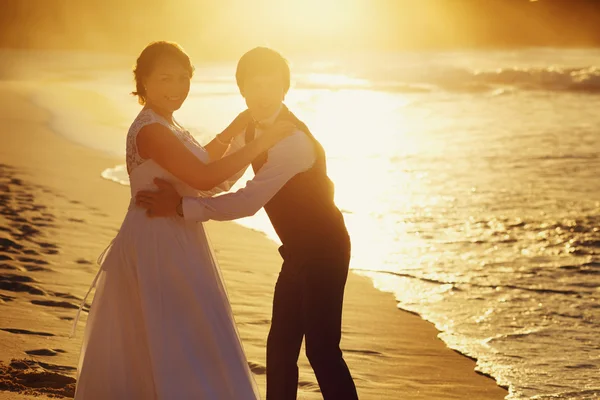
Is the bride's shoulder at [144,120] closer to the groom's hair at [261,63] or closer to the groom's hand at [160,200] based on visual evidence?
the groom's hand at [160,200]

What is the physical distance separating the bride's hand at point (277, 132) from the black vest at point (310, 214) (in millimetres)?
110

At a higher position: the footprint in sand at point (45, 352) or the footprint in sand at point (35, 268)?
the footprint in sand at point (35, 268)

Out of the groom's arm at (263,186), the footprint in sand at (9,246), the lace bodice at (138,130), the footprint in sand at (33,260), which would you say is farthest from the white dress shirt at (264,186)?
the footprint in sand at (9,246)

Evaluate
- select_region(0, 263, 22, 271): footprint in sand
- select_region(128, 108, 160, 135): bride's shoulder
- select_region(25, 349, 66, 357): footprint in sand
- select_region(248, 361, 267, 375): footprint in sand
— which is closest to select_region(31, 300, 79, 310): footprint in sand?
select_region(0, 263, 22, 271): footprint in sand

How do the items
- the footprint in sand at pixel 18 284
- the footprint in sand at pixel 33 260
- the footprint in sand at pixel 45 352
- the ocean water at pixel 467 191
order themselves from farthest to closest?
the footprint in sand at pixel 33 260 < the ocean water at pixel 467 191 < the footprint in sand at pixel 18 284 < the footprint in sand at pixel 45 352

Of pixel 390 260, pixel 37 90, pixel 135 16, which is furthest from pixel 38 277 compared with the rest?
pixel 135 16

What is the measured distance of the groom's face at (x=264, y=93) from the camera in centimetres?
409

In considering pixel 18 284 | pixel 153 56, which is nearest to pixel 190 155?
pixel 153 56

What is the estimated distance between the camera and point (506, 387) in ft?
20.3

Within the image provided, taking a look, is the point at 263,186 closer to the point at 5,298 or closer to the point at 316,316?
the point at 316,316

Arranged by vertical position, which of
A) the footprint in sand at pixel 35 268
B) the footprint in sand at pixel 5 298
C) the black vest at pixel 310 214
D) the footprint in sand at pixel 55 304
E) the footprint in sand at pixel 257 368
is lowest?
the footprint in sand at pixel 257 368

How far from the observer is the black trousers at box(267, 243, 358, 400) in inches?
162

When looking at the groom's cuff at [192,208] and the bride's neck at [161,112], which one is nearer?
the groom's cuff at [192,208]

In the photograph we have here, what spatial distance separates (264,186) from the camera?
13.2ft
